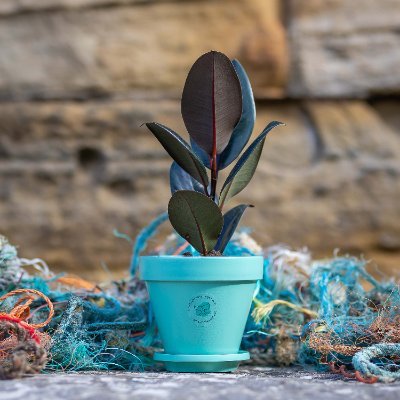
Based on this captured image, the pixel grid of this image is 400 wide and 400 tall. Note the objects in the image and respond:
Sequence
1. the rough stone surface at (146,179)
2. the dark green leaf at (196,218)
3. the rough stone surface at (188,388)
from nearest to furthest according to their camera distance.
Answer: the rough stone surface at (188,388)
the dark green leaf at (196,218)
the rough stone surface at (146,179)

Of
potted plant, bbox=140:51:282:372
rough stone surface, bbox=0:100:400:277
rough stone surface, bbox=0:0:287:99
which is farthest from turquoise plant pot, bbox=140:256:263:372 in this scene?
rough stone surface, bbox=0:0:287:99

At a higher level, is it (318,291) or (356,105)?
(356,105)

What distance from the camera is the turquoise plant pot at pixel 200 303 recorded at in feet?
2.58

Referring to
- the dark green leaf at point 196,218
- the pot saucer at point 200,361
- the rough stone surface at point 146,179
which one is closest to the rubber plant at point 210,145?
the dark green leaf at point 196,218

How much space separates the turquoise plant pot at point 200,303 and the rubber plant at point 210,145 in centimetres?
4

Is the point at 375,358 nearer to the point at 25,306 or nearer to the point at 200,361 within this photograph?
the point at 200,361

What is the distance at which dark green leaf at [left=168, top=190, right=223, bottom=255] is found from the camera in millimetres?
779

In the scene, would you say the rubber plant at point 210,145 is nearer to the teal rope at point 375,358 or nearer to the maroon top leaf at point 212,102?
the maroon top leaf at point 212,102

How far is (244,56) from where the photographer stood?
2217mm

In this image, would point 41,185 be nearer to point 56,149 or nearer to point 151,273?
point 56,149

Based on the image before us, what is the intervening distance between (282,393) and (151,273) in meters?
0.21

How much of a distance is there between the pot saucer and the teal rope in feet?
0.44

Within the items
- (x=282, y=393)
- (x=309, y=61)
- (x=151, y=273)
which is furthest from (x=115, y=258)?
(x=282, y=393)

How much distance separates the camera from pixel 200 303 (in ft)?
2.61
